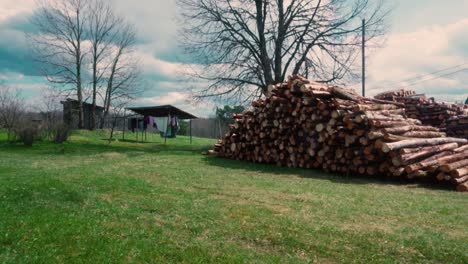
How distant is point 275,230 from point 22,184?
4203 millimetres

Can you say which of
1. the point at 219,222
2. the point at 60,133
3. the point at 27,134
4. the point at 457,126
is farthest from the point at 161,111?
the point at 219,222

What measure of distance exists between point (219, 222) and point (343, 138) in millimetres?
5996

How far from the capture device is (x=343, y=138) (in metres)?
9.86

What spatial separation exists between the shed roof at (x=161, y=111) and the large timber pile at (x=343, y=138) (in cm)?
1202

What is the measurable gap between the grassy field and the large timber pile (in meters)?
1.26

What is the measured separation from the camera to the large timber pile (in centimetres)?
872

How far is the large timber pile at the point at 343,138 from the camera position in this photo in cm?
872

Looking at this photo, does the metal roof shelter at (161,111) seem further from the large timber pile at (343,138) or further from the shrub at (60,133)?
the large timber pile at (343,138)

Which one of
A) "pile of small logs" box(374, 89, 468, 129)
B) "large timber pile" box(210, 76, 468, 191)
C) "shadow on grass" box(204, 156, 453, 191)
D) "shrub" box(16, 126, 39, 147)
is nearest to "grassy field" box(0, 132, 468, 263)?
"shadow on grass" box(204, 156, 453, 191)

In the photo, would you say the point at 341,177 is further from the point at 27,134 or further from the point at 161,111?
the point at 161,111

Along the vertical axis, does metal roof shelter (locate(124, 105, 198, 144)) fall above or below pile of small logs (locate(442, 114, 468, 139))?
above

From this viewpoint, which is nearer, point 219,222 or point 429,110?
point 219,222

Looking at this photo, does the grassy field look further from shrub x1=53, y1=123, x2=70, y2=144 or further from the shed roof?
the shed roof

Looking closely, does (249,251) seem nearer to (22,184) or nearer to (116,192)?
(116,192)
